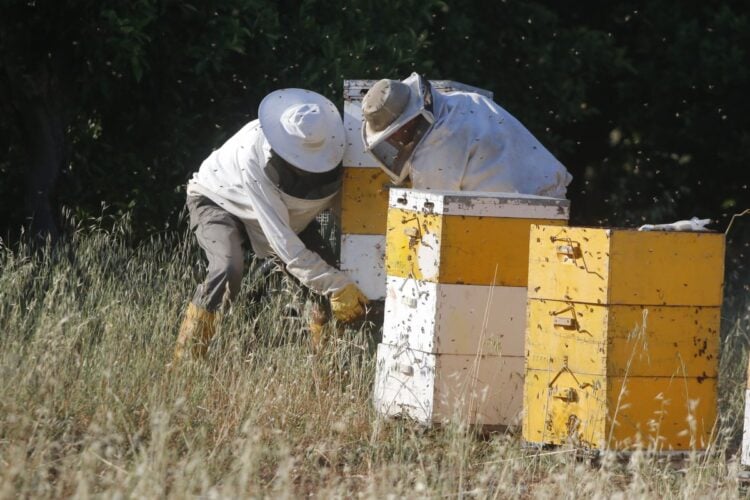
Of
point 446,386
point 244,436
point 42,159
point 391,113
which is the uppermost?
point 391,113

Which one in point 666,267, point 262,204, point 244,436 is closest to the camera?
point 244,436

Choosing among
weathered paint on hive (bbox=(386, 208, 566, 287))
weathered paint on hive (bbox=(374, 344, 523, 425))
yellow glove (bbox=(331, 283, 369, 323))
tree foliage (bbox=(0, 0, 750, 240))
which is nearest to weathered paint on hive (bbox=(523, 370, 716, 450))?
weathered paint on hive (bbox=(374, 344, 523, 425))

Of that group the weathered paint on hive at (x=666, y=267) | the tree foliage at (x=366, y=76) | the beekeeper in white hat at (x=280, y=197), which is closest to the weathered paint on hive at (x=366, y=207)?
the beekeeper in white hat at (x=280, y=197)

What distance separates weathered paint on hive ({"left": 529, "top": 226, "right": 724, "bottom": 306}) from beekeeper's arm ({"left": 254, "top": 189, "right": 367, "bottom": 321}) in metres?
1.30

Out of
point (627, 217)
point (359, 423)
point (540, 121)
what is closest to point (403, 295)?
point (359, 423)

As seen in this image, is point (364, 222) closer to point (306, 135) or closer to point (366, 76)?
point (306, 135)

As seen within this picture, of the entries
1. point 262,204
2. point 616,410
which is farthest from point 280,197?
point 616,410

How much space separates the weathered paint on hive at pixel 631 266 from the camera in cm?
450

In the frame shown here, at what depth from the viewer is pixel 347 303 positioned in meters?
5.77

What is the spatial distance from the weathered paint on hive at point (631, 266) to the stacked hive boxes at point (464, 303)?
0.91 ft

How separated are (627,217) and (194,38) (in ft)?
13.9

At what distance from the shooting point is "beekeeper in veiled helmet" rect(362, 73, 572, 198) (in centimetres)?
564

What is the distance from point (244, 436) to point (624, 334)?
1453 millimetres

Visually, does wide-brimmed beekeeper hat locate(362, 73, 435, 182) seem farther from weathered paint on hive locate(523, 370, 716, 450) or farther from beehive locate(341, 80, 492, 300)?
weathered paint on hive locate(523, 370, 716, 450)
